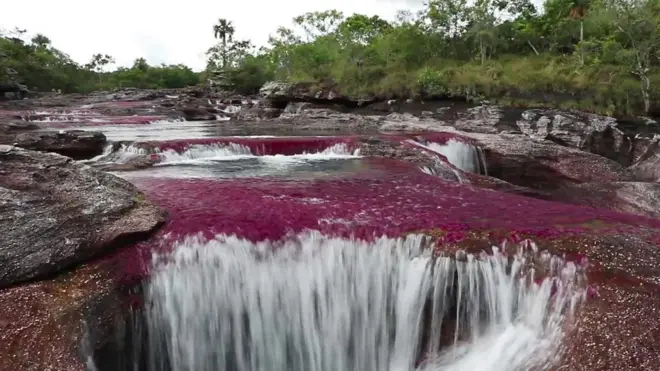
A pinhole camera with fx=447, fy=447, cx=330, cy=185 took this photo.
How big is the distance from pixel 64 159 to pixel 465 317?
19.8 feet

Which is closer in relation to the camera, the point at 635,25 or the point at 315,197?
the point at 315,197

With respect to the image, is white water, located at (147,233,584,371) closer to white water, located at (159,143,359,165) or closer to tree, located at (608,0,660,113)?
white water, located at (159,143,359,165)

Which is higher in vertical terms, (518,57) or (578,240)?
(518,57)

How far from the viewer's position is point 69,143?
516 inches

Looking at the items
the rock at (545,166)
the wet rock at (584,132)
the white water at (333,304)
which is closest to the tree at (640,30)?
the wet rock at (584,132)

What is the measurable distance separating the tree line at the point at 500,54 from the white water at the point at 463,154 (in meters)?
11.4

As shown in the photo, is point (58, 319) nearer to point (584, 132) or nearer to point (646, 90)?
point (584, 132)

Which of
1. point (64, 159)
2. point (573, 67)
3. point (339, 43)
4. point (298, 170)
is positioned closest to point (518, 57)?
point (573, 67)

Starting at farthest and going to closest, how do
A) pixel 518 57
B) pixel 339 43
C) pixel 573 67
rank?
pixel 339 43
pixel 518 57
pixel 573 67

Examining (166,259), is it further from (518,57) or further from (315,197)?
(518,57)

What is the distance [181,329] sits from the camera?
541 cm

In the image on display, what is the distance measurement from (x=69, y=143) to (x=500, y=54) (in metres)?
32.3

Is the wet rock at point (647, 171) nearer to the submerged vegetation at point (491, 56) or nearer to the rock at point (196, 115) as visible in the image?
the submerged vegetation at point (491, 56)

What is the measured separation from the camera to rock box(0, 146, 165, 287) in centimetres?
471
